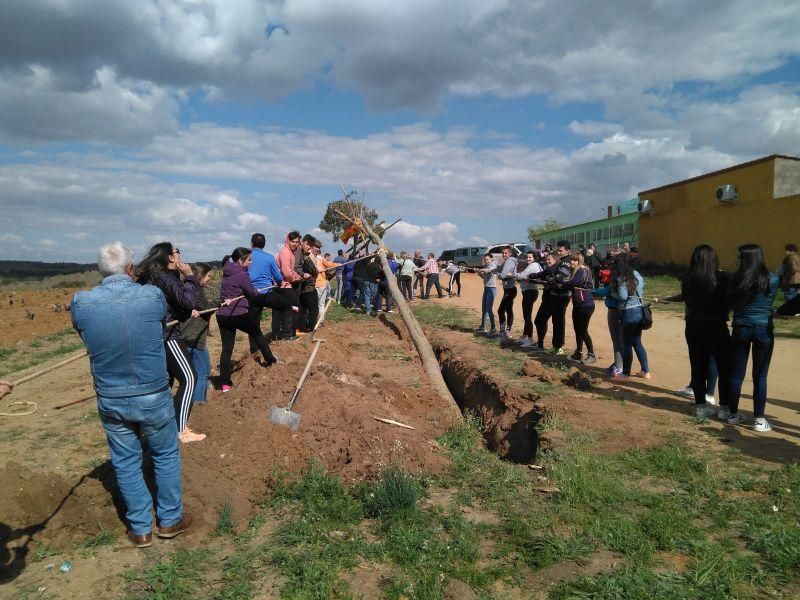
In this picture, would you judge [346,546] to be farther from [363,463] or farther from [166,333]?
[166,333]

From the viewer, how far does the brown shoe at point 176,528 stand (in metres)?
3.63

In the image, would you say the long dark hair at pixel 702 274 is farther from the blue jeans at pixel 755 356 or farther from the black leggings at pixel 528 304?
the black leggings at pixel 528 304

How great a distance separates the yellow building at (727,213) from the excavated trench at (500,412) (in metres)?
13.3

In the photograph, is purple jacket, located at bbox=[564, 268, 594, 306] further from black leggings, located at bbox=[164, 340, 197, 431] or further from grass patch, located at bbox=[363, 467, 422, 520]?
black leggings, located at bbox=[164, 340, 197, 431]

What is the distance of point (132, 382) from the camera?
3.41 metres

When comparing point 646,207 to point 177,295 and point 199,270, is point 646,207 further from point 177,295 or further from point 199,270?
point 177,295

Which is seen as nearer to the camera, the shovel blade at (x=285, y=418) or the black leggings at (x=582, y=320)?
the shovel blade at (x=285, y=418)

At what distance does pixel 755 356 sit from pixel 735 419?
66 centimetres

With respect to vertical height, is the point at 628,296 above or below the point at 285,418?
above

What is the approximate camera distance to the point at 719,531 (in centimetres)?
347

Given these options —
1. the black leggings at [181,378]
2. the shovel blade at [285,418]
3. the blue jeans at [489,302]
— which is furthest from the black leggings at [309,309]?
the black leggings at [181,378]

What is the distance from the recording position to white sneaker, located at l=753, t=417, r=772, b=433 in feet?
16.9

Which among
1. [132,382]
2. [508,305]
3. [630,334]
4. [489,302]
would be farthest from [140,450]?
[489,302]

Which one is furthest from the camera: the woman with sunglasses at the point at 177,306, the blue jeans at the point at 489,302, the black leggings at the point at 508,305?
the blue jeans at the point at 489,302
